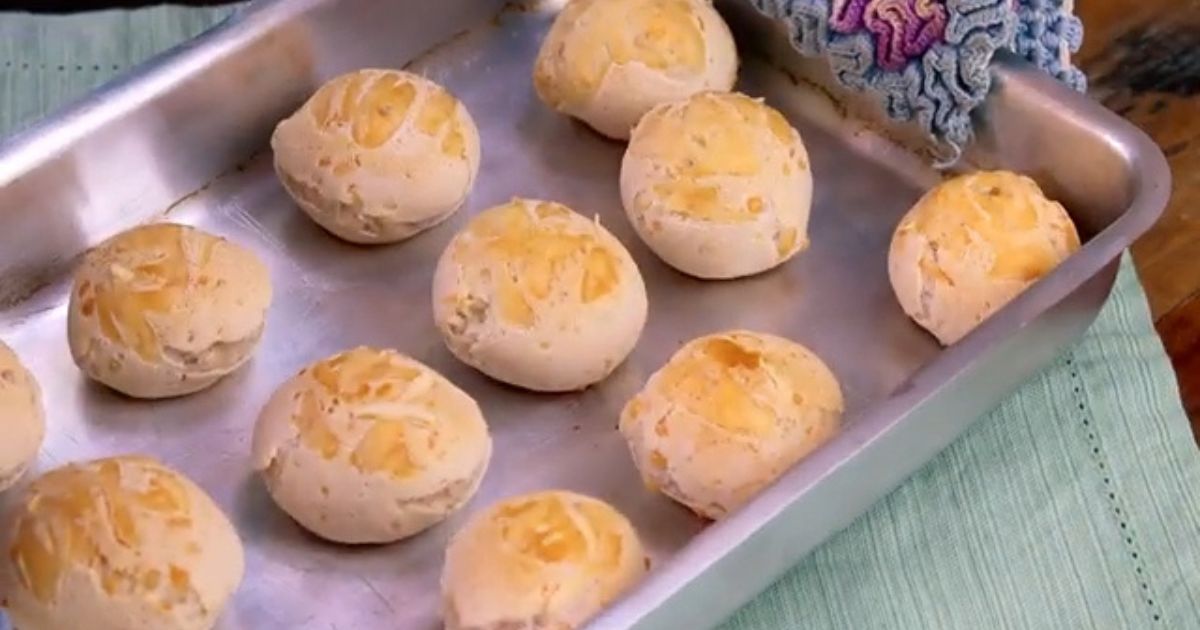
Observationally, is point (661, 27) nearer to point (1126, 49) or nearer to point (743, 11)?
point (743, 11)

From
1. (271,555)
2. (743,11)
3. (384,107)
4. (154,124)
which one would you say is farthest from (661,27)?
(271,555)

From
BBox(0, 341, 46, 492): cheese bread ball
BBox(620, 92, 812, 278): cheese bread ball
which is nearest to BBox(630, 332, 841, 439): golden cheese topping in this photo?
BBox(620, 92, 812, 278): cheese bread ball

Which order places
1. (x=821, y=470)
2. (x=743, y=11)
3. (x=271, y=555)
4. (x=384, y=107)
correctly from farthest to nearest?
(x=743, y=11) → (x=384, y=107) → (x=271, y=555) → (x=821, y=470)

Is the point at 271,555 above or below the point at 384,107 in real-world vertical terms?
below

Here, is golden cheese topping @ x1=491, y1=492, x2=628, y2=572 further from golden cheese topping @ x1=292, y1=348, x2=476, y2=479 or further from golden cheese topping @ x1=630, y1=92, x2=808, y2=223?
golden cheese topping @ x1=630, y1=92, x2=808, y2=223

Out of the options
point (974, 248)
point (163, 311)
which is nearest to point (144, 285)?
point (163, 311)

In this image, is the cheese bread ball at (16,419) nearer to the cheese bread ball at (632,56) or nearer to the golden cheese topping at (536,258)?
the golden cheese topping at (536,258)
